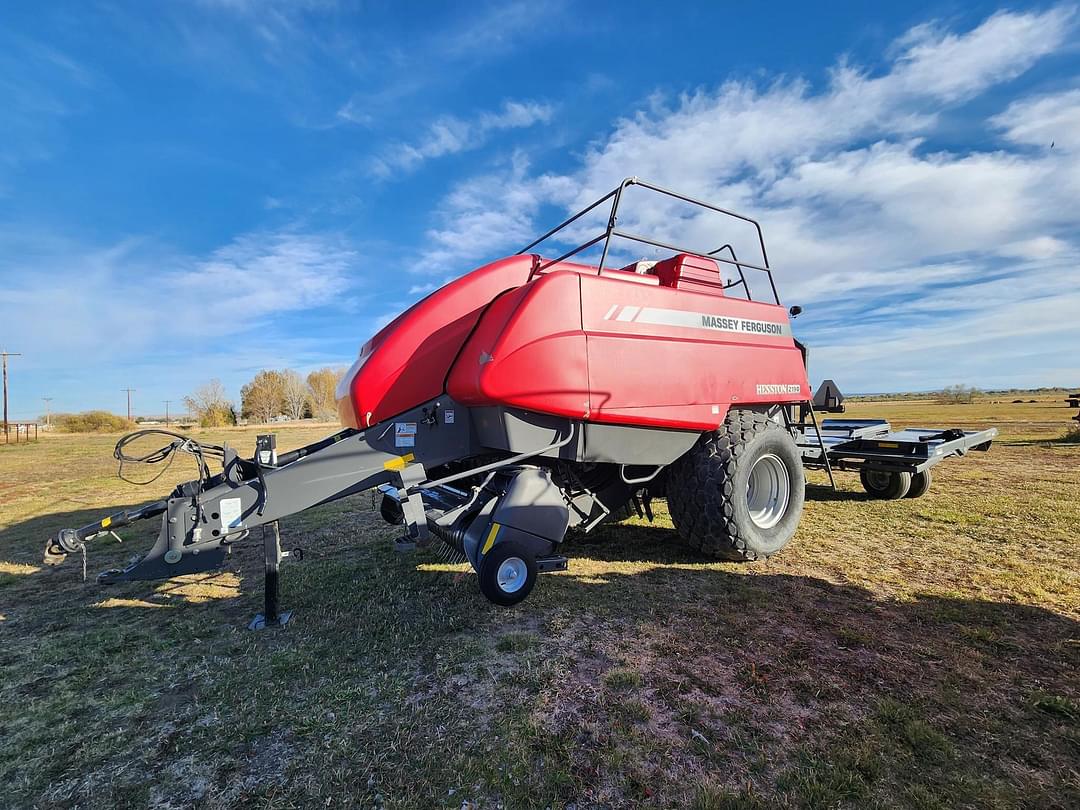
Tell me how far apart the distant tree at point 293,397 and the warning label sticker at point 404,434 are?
6549 centimetres

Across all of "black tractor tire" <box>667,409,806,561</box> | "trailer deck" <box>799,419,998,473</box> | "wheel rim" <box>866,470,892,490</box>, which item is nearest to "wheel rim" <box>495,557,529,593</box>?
"black tractor tire" <box>667,409,806,561</box>

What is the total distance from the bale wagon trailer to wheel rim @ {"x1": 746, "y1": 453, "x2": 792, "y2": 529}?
41mm

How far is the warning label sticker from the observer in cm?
392

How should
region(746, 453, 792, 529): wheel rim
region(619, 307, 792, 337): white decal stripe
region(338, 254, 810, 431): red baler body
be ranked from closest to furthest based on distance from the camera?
region(338, 254, 810, 431): red baler body < region(619, 307, 792, 337): white decal stripe < region(746, 453, 792, 529): wheel rim

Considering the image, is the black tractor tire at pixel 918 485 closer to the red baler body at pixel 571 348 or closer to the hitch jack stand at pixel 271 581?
the red baler body at pixel 571 348

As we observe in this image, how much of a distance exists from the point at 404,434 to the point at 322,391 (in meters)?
66.4

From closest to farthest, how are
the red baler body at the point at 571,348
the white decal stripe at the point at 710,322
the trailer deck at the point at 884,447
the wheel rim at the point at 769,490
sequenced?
the red baler body at the point at 571,348 → the white decal stripe at the point at 710,322 → the wheel rim at the point at 769,490 → the trailer deck at the point at 884,447

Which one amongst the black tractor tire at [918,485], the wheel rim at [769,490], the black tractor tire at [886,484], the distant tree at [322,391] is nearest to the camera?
the wheel rim at [769,490]

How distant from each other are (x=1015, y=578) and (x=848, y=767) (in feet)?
10.4

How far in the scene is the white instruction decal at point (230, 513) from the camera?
11.1ft

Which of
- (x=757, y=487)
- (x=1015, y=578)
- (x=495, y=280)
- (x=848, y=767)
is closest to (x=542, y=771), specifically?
(x=848, y=767)

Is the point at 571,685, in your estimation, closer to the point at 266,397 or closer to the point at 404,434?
the point at 404,434

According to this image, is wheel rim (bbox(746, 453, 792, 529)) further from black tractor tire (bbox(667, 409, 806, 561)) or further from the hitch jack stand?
the hitch jack stand

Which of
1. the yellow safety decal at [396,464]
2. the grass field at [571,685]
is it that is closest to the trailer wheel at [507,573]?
the grass field at [571,685]
